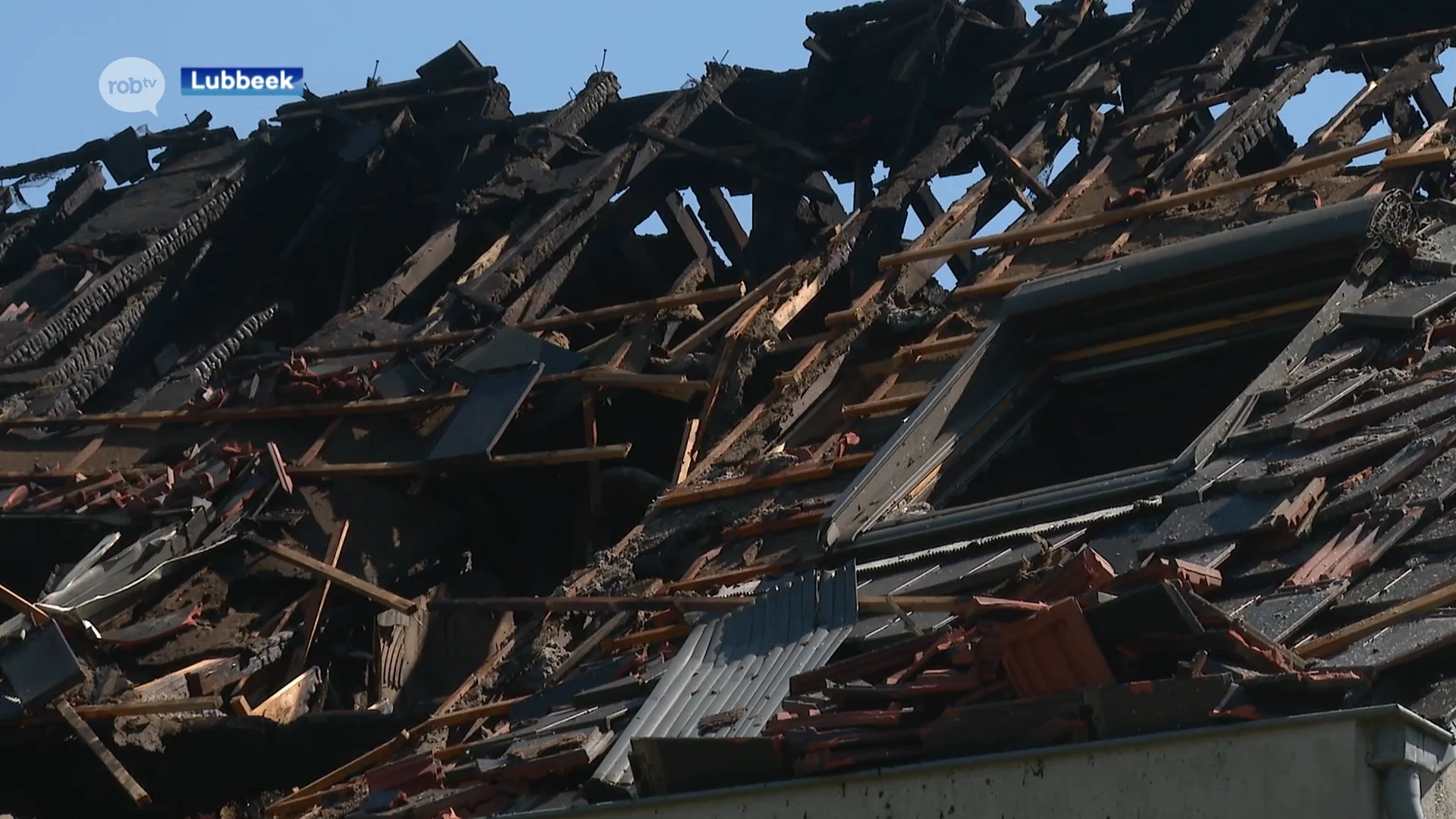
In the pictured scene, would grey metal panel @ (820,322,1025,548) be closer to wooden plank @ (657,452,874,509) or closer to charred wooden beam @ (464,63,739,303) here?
wooden plank @ (657,452,874,509)

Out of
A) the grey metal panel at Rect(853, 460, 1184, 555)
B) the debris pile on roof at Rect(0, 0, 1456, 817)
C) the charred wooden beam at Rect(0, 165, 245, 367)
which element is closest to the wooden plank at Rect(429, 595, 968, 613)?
the debris pile on roof at Rect(0, 0, 1456, 817)

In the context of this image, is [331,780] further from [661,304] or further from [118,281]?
[118,281]

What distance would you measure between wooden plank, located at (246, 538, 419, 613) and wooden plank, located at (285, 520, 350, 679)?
2.3 inches

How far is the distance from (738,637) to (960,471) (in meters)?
2.31

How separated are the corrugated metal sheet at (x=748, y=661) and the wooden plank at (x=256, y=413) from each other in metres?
4.83

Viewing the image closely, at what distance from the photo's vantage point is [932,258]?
44.3ft

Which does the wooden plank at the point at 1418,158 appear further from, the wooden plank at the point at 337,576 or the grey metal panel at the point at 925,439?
the wooden plank at the point at 337,576

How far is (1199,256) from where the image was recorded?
1095 cm

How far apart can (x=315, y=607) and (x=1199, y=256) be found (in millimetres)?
5680

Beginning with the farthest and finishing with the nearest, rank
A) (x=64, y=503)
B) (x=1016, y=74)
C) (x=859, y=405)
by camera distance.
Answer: (x=1016, y=74)
(x=64, y=503)
(x=859, y=405)

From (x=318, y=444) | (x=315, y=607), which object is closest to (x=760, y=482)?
(x=315, y=607)

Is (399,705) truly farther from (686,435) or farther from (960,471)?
(960,471)

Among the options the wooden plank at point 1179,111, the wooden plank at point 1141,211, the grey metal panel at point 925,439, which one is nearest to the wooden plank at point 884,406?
the grey metal panel at point 925,439

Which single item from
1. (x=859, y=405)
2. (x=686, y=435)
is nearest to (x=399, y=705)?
(x=686, y=435)
